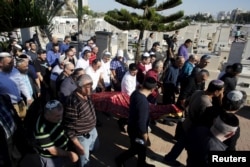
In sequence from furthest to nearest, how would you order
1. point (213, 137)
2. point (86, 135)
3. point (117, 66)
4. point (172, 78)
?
1. point (117, 66)
2. point (172, 78)
3. point (86, 135)
4. point (213, 137)

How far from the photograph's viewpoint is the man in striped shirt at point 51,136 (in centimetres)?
256

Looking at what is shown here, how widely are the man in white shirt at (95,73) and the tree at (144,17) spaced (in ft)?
19.6

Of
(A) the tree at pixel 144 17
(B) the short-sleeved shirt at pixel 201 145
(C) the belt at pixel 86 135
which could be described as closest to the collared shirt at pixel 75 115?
(C) the belt at pixel 86 135

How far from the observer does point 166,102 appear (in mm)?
5949

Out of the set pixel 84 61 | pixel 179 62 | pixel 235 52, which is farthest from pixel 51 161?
pixel 235 52

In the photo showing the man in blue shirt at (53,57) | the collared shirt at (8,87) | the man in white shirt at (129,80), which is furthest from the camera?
the man in blue shirt at (53,57)

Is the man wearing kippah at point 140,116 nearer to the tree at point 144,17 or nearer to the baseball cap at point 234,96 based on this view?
the baseball cap at point 234,96

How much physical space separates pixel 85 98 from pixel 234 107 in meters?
1.88

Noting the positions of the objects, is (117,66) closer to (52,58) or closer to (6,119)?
(52,58)

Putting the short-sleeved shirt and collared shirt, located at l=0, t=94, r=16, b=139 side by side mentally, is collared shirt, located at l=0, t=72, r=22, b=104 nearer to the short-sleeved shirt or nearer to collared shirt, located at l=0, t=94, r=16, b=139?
collared shirt, located at l=0, t=94, r=16, b=139

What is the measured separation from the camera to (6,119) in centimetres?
279

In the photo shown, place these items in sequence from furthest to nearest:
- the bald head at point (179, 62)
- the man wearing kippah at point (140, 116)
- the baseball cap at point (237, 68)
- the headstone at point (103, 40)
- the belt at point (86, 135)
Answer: the headstone at point (103, 40)
the bald head at point (179, 62)
the baseball cap at point (237, 68)
the man wearing kippah at point (140, 116)
the belt at point (86, 135)

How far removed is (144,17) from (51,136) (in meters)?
10.3

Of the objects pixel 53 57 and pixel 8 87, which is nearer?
pixel 8 87
